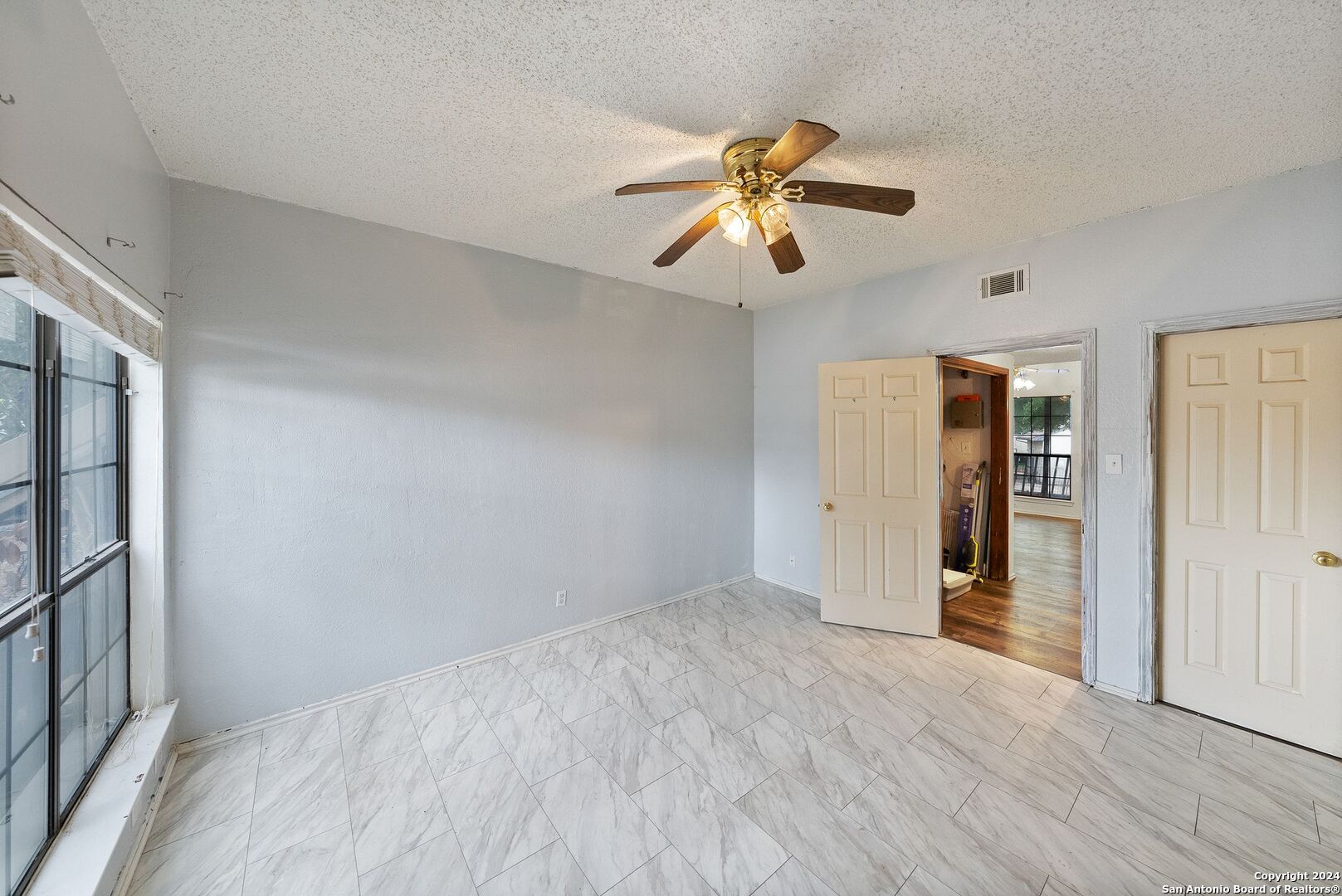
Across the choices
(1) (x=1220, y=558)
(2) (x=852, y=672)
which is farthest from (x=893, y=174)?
(2) (x=852, y=672)

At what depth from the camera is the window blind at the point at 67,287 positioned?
36.3 inches

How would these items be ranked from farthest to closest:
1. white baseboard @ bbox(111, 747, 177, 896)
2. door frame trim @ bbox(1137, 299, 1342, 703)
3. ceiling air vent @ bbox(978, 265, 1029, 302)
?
1. ceiling air vent @ bbox(978, 265, 1029, 302)
2. door frame trim @ bbox(1137, 299, 1342, 703)
3. white baseboard @ bbox(111, 747, 177, 896)

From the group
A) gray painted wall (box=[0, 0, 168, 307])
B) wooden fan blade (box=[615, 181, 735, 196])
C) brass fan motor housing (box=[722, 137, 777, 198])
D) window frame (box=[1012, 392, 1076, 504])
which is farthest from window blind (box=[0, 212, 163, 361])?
window frame (box=[1012, 392, 1076, 504])

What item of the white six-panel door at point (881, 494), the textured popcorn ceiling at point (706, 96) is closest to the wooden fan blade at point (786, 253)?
the textured popcorn ceiling at point (706, 96)

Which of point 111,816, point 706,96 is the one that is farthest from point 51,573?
point 706,96

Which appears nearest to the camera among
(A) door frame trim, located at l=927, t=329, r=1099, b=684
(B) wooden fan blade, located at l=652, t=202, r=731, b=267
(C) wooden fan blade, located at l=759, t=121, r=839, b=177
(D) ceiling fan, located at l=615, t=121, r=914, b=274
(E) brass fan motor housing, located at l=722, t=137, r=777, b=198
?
(C) wooden fan blade, located at l=759, t=121, r=839, b=177

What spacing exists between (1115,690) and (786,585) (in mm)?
2202

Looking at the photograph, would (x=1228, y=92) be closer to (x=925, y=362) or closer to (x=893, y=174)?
(x=893, y=174)

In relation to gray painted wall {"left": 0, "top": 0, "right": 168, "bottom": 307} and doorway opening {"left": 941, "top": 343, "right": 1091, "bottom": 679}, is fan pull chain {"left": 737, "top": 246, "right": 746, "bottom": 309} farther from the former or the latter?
gray painted wall {"left": 0, "top": 0, "right": 168, "bottom": 307}

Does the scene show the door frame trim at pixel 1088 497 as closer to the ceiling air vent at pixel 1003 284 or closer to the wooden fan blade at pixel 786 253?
the ceiling air vent at pixel 1003 284

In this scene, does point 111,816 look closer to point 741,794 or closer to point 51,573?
point 51,573

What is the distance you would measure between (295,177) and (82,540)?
169 cm

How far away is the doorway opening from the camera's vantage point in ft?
10.3

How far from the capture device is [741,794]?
185 centimetres
